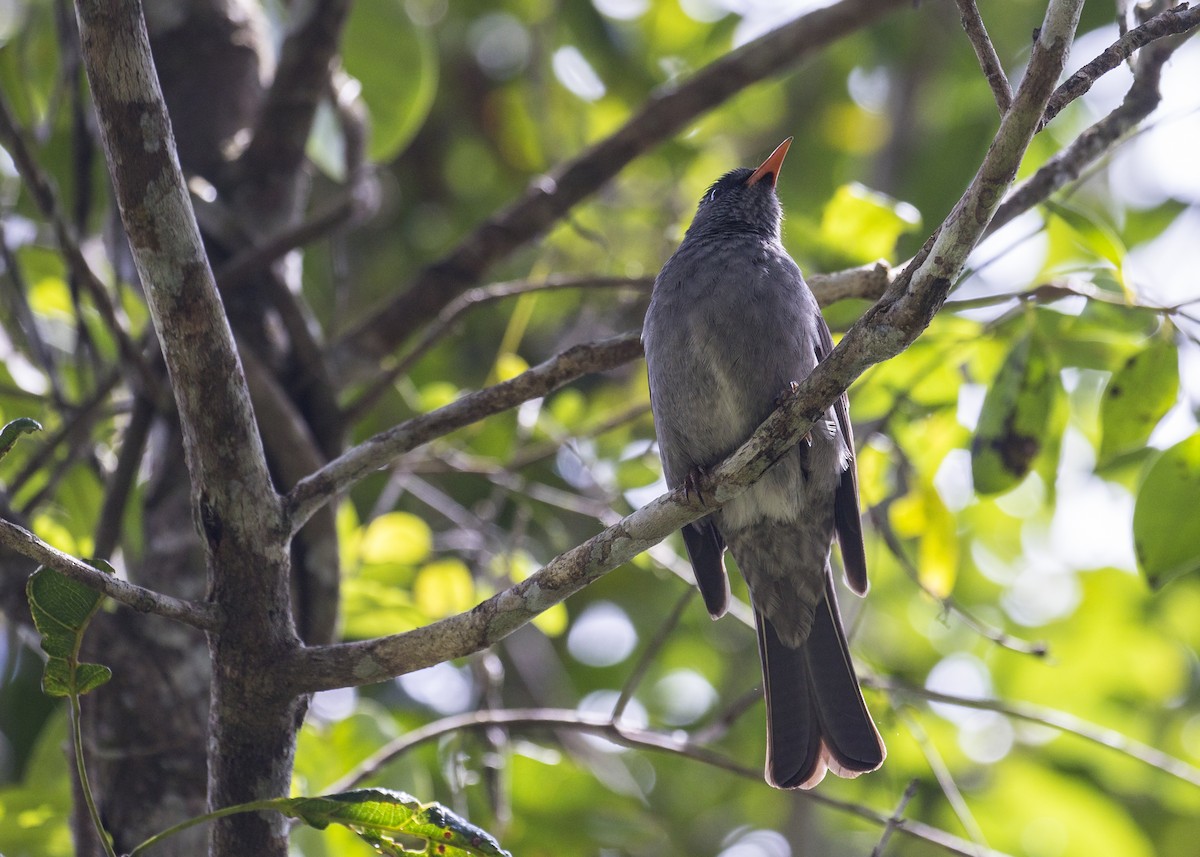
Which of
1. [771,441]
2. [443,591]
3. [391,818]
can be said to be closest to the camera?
[391,818]

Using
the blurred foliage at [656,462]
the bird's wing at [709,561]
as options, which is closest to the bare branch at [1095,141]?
the blurred foliage at [656,462]

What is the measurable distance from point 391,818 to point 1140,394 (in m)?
1.99

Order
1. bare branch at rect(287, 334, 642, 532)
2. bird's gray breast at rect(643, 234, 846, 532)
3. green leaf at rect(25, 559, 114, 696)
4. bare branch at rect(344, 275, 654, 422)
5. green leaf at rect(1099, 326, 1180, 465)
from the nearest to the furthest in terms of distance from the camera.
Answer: green leaf at rect(25, 559, 114, 696) → bare branch at rect(287, 334, 642, 532) → green leaf at rect(1099, 326, 1180, 465) → bird's gray breast at rect(643, 234, 846, 532) → bare branch at rect(344, 275, 654, 422)

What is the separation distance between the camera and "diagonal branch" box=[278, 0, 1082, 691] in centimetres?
178

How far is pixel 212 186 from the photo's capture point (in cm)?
332

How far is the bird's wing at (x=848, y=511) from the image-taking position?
311 cm

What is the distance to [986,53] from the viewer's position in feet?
6.33

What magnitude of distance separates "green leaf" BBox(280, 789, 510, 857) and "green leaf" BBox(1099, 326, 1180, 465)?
1798mm

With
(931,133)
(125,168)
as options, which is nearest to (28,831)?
(125,168)

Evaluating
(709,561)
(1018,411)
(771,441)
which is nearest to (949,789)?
(709,561)

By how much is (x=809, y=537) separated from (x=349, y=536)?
4.79ft

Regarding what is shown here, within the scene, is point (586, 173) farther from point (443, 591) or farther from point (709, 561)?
point (443, 591)

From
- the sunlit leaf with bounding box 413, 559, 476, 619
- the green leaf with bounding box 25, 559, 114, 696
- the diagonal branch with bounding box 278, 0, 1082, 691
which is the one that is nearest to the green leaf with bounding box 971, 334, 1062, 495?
the diagonal branch with bounding box 278, 0, 1082, 691

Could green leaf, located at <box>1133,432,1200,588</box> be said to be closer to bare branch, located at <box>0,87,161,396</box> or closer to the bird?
the bird
